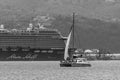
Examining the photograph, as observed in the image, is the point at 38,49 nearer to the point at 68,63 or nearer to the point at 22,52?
the point at 22,52

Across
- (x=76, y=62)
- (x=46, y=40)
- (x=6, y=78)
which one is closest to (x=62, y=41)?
(x=46, y=40)

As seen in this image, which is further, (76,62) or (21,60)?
(21,60)

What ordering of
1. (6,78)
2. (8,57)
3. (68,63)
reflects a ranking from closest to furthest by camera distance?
(6,78) < (68,63) < (8,57)

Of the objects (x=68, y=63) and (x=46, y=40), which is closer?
(x=68, y=63)

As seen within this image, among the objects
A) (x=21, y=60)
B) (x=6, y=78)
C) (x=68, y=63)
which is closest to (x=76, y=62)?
(x=68, y=63)

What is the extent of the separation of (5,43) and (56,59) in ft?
44.4

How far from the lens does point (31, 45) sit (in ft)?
575

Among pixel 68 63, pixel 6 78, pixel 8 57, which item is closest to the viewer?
pixel 6 78

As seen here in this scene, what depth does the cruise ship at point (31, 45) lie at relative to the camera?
172m

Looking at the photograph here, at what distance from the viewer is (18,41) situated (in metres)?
176

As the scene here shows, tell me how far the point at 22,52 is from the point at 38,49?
4.80m

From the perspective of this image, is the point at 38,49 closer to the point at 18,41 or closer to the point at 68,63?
the point at 18,41

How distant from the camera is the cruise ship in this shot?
172 meters

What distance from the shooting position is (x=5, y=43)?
17612cm
